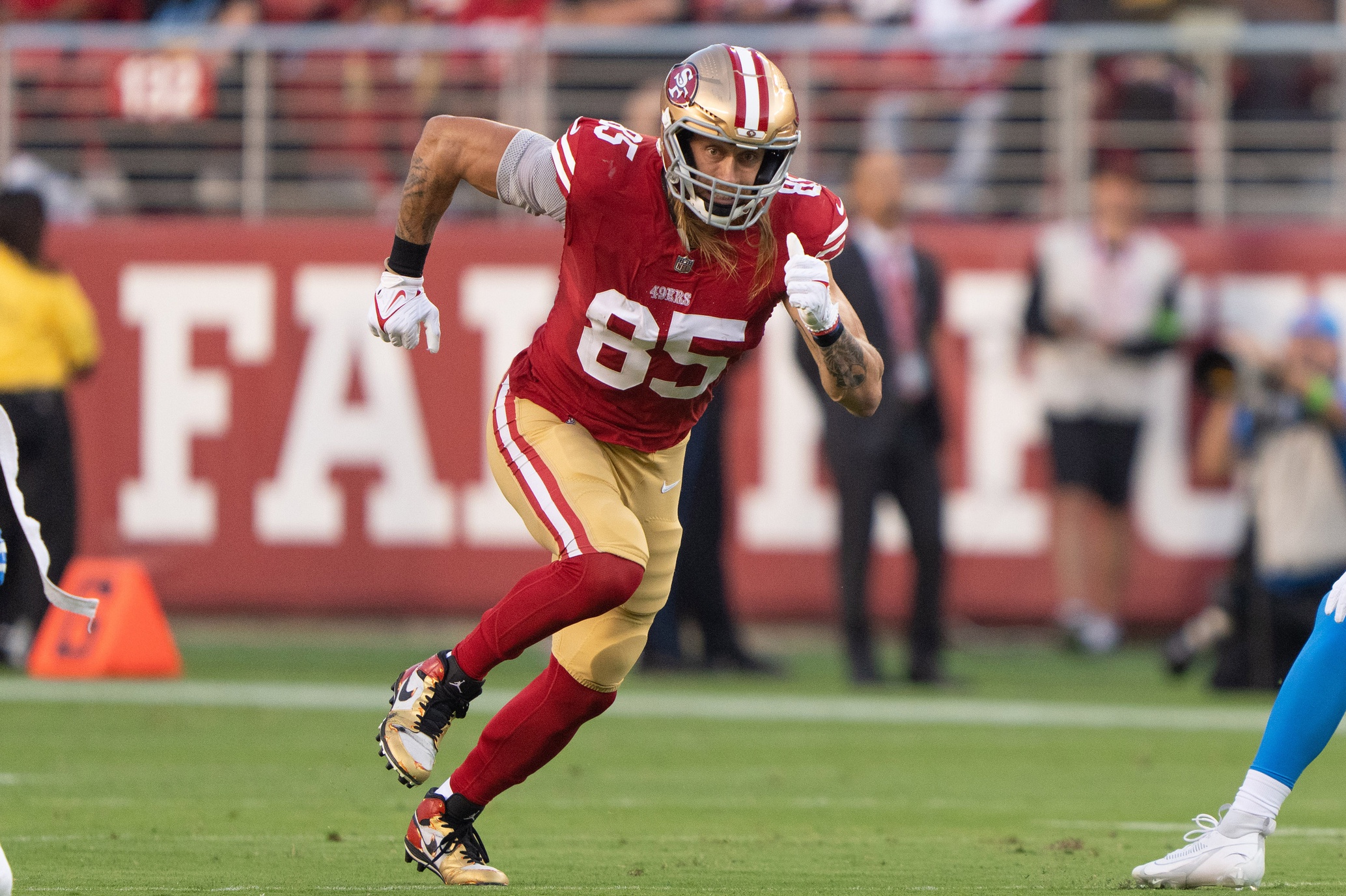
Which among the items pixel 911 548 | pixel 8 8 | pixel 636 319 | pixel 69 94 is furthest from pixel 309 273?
pixel 636 319

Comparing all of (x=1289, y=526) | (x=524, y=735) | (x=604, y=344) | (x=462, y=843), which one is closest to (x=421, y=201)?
(x=604, y=344)

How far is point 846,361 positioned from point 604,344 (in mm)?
612

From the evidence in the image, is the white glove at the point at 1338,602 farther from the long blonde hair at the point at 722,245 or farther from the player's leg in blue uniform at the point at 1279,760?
the long blonde hair at the point at 722,245

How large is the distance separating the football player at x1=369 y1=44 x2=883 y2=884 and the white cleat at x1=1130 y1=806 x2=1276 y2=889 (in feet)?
4.17

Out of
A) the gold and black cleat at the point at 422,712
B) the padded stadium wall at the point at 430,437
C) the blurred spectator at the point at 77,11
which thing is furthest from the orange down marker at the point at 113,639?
the gold and black cleat at the point at 422,712

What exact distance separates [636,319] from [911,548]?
5.02 m

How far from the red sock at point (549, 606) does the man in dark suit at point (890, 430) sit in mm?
4923

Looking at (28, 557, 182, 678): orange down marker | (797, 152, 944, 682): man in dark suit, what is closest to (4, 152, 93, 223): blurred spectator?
(28, 557, 182, 678): orange down marker

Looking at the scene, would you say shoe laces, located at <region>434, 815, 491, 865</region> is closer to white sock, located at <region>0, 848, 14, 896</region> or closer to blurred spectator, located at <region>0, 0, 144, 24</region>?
white sock, located at <region>0, 848, 14, 896</region>

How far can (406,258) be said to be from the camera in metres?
5.24

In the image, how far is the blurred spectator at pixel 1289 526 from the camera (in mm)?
9875

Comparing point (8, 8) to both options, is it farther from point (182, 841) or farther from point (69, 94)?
point (182, 841)

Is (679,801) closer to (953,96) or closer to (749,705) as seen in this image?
(749,705)

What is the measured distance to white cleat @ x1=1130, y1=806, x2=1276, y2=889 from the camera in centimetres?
483
